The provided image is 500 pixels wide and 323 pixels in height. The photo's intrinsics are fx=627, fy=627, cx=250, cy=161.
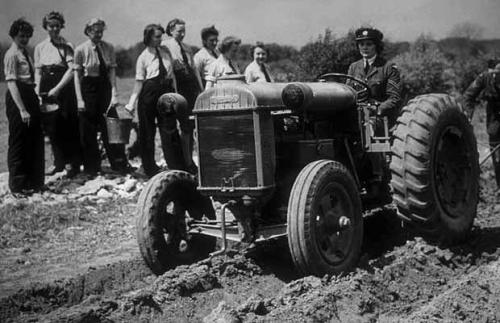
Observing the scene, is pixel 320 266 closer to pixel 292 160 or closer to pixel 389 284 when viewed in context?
pixel 389 284

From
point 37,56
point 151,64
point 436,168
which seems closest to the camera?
point 436,168

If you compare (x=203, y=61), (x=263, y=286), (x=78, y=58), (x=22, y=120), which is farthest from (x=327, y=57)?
(x=263, y=286)

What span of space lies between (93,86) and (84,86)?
13cm

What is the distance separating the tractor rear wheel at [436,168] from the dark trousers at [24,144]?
526 centimetres

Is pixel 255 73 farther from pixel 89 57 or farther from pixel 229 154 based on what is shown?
pixel 229 154

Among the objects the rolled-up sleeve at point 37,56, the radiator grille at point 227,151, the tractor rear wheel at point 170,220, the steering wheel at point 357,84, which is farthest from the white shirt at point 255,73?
the radiator grille at point 227,151

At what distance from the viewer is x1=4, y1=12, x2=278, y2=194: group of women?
338 inches

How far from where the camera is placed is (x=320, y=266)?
15.8 feet

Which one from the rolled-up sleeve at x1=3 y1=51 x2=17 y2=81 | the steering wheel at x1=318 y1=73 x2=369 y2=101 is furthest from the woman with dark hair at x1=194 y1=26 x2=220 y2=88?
the steering wheel at x1=318 y1=73 x2=369 y2=101

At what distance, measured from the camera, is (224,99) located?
17.0 feet

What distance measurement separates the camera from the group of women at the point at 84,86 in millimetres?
8594

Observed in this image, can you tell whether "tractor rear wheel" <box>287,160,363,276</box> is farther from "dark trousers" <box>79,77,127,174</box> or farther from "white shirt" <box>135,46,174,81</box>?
"dark trousers" <box>79,77,127,174</box>

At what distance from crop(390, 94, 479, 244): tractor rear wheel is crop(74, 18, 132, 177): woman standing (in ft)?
16.1

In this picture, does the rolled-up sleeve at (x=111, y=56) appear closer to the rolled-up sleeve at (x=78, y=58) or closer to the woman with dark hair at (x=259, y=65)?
the rolled-up sleeve at (x=78, y=58)
